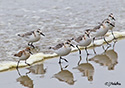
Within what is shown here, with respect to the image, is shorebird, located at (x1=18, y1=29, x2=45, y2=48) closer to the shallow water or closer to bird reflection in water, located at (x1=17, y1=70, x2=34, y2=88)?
the shallow water

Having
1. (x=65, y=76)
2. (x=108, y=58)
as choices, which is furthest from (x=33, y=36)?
(x=65, y=76)

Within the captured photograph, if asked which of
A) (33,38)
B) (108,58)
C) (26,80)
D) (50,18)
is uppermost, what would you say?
(50,18)

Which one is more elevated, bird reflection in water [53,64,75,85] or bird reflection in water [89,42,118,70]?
bird reflection in water [89,42,118,70]

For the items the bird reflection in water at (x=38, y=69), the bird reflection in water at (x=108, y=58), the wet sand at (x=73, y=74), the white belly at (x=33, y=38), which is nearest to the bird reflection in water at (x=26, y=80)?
the wet sand at (x=73, y=74)

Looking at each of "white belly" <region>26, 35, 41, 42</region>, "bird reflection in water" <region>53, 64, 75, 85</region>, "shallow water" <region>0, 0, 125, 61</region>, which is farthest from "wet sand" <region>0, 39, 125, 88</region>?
"white belly" <region>26, 35, 41, 42</region>

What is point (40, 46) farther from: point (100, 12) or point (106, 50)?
point (100, 12)

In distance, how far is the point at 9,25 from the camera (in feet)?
47.2

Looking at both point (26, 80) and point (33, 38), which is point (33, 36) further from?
point (26, 80)

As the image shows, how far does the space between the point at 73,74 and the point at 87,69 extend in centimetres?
54

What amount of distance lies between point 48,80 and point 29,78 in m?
0.56

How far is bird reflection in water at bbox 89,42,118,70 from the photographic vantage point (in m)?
8.91

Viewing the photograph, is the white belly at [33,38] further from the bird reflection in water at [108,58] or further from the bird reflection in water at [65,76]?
the bird reflection in water at [65,76]

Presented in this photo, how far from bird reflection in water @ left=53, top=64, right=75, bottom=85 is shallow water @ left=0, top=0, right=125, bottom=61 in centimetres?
203

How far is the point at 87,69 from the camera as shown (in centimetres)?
860
